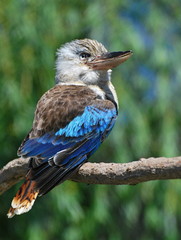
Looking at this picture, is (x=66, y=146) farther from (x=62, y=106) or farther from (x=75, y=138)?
(x=62, y=106)

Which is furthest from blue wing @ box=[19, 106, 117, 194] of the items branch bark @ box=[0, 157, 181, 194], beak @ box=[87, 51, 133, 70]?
beak @ box=[87, 51, 133, 70]

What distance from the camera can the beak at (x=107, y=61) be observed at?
435cm

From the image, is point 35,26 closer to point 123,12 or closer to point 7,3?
point 7,3

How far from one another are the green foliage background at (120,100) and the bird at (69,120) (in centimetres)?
86

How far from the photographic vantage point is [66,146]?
3.86 meters

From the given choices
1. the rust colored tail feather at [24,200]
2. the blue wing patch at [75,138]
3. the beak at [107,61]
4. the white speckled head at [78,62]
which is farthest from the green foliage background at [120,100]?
the rust colored tail feather at [24,200]

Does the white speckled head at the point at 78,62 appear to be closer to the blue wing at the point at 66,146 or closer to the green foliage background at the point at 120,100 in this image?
the blue wing at the point at 66,146

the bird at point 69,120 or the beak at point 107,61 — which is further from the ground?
the beak at point 107,61

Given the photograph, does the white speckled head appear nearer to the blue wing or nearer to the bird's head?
the bird's head

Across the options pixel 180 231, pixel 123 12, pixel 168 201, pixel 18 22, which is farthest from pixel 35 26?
pixel 180 231

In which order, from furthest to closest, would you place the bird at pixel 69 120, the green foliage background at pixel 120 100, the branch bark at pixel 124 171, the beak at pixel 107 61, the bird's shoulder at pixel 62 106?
1. the green foliage background at pixel 120 100
2. the beak at pixel 107 61
3. the bird's shoulder at pixel 62 106
4. the bird at pixel 69 120
5. the branch bark at pixel 124 171

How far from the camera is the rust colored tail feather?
3.41 metres

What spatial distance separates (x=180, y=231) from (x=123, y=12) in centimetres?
248

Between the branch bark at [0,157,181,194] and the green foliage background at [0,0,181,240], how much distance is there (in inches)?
67.7
